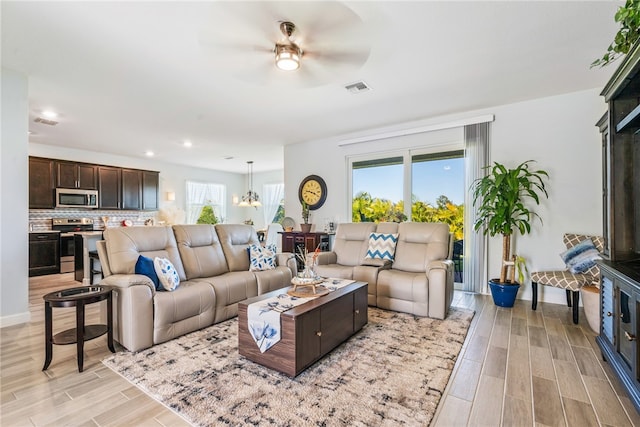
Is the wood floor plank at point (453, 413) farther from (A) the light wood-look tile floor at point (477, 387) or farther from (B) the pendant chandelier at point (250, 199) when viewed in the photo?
(B) the pendant chandelier at point (250, 199)

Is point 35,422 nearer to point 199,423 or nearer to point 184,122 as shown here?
point 199,423

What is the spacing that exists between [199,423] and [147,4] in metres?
2.68

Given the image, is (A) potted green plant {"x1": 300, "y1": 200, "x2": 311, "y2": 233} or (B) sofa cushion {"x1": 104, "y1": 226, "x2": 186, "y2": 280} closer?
(B) sofa cushion {"x1": 104, "y1": 226, "x2": 186, "y2": 280}

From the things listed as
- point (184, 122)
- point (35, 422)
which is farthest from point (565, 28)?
point (184, 122)

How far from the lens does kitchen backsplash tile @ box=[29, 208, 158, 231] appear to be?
6.11 m

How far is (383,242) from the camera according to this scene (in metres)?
3.95

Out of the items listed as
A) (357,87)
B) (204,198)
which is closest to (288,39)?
(357,87)

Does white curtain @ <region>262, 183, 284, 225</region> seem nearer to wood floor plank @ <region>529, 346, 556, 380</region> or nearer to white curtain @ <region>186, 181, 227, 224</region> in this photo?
white curtain @ <region>186, 181, 227, 224</region>

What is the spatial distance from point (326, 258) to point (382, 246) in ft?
2.52

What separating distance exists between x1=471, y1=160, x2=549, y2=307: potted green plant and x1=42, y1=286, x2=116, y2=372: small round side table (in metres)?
4.04

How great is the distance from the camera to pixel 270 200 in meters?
9.98

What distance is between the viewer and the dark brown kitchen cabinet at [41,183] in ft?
19.2

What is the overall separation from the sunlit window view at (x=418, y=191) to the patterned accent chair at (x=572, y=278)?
1234 mm

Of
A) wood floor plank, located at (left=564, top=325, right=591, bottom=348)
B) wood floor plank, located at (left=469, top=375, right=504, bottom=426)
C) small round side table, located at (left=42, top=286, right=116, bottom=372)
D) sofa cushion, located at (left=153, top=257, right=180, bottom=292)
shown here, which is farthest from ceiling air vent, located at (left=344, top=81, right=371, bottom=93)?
wood floor plank, located at (left=564, top=325, right=591, bottom=348)
